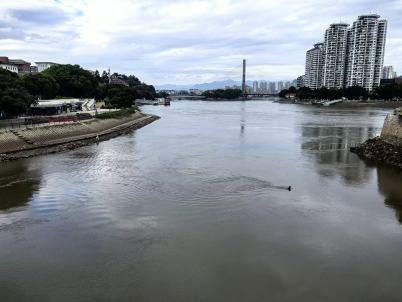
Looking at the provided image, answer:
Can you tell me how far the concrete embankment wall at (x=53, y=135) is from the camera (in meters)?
22.6

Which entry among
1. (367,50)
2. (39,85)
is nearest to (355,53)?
(367,50)

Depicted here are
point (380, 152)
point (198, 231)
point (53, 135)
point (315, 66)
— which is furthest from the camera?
point (315, 66)

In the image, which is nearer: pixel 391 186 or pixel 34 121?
pixel 391 186

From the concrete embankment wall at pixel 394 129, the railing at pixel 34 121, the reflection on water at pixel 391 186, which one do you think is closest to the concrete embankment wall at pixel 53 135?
the railing at pixel 34 121

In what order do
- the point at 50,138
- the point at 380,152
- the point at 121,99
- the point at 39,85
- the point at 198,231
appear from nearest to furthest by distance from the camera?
1. the point at 198,231
2. the point at 380,152
3. the point at 50,138
4. the point at 39,85
5. the point at 121,99

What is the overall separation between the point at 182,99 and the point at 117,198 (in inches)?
6156

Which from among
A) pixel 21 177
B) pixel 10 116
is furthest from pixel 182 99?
pixel 21 177

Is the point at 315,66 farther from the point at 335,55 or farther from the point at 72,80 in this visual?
the point at 72,80

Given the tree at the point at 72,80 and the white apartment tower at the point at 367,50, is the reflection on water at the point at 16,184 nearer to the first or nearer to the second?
the tree at the point at 72,80

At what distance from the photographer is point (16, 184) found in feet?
52.6

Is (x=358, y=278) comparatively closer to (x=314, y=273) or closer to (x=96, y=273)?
(x=314, y=273)

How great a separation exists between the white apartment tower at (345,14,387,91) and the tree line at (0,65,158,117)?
8814 cm

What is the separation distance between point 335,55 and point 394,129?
121758mm

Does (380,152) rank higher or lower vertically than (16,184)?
lower
